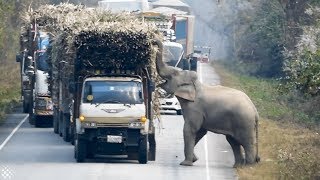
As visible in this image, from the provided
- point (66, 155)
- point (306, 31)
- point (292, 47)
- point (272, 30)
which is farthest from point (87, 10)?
point (272, 30)

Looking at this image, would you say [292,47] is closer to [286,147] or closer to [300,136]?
[300,136]

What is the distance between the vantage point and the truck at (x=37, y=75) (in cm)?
4066

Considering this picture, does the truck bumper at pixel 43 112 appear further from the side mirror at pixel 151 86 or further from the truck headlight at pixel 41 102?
the side mirror at pixel 151 86

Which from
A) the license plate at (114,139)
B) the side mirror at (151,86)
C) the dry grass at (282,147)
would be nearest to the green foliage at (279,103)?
the dry grass at (282,147)

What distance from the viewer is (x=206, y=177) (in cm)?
2778

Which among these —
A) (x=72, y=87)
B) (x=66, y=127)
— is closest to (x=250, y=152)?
(x=72, y=87)

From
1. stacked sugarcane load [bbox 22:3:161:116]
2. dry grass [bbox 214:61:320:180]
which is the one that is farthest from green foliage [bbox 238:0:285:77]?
stacked sugarcane load [bbox 22:3:161:116]

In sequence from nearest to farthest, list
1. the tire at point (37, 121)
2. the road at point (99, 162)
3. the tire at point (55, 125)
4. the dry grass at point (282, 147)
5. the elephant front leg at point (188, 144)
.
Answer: the road at point (99, 162) → the dry grass at point (282, 147) → the elephant front leg at point (188, 144) → the tire at point (55, 125) → the tire at point (37, 121)

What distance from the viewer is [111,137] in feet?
97.2

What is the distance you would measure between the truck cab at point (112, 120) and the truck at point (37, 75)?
29.6 ft

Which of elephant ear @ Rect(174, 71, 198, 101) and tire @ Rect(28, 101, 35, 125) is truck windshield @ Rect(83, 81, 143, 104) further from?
tire @ Rect(28, 101, 35, 125)

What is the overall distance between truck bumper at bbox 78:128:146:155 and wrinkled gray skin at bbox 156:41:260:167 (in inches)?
56.9

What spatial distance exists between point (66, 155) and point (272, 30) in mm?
37333

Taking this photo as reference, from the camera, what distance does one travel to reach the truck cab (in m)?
29.7
